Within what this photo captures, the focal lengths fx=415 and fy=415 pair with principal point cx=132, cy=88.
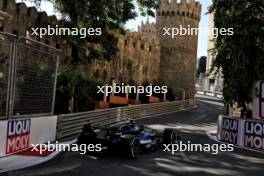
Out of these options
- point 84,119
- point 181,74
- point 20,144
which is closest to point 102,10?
point 84,119

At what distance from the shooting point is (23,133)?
11.3 m

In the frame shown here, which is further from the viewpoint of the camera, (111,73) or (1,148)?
(111,73)

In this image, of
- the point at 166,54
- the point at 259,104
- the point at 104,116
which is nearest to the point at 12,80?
the point at 259,104

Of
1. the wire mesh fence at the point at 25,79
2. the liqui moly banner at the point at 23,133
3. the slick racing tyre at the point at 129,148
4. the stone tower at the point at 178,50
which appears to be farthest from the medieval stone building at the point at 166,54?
the slick racing tyre at the point at 129,148

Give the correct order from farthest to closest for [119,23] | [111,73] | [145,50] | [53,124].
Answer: [145,50], [111,73], [119,23], [53,124]

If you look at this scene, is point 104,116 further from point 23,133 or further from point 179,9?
point 179,9

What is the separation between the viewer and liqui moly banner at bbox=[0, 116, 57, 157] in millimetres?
10305

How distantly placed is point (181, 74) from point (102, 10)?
26860mm

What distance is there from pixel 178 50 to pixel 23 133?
38408 mm

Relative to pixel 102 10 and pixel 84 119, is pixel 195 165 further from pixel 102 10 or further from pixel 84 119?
pixel 102 10

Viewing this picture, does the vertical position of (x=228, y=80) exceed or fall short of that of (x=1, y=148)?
it exceeds it

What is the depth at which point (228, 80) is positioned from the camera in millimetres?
14445

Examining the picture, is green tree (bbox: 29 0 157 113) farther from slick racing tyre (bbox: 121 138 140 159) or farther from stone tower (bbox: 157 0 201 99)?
stone tower (bbox: 157 0 201 99)

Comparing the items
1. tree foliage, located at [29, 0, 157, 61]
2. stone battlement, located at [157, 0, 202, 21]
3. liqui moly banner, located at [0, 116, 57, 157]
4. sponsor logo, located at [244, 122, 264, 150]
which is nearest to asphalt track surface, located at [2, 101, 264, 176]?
sponsor logo, located at [244, 122, 264, 150]
